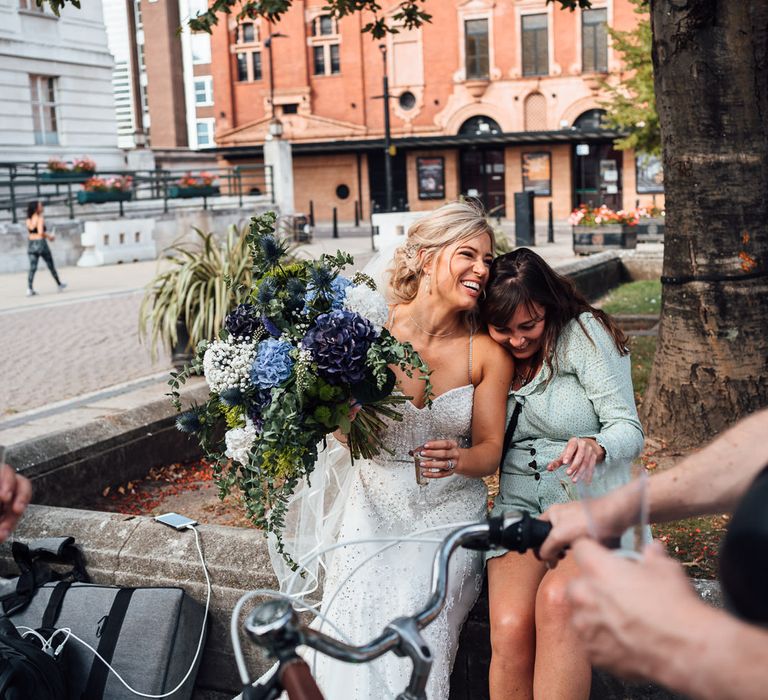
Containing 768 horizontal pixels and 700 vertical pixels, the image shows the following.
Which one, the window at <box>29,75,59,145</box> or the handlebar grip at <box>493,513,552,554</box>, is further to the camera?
the window at <box>29,75,59,145</box>

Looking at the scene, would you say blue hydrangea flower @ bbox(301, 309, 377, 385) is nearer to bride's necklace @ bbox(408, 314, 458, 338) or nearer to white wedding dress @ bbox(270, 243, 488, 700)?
white wedding dress @ bbox(270, 243, 488, 700)

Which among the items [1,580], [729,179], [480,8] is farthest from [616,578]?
[480,8]

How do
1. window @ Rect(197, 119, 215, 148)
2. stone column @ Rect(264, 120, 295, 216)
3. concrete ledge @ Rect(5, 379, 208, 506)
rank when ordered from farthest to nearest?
window @ Rect(197, 119, 215, 148) → stone column @ Rect(264, 120, 295, 216) → concrete ledge @ Rect(5, 379, 208, 506)

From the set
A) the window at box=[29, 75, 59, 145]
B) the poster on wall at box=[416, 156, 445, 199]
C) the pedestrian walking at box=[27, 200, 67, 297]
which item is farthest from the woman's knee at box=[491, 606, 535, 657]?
the poster on wall at box=[416, 156, 445, 199]

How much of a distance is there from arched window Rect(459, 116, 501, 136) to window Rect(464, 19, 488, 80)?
70.7 inches

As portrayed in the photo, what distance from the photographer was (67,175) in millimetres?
24812

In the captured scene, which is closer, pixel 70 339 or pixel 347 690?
pixel 347 690

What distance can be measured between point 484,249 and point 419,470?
82 centimetres


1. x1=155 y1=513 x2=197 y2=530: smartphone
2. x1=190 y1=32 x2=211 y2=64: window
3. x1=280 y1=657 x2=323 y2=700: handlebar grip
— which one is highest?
x1=190 y1=32 x2=211 y2=64: window

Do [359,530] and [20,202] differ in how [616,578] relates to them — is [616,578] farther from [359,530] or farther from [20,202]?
[20,202]

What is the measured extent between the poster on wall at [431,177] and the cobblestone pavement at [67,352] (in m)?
29.9

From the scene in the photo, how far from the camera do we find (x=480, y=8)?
4284 cm

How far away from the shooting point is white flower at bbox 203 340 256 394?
9.41 ft

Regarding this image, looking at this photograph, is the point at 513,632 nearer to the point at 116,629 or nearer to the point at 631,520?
the point at 116,629
